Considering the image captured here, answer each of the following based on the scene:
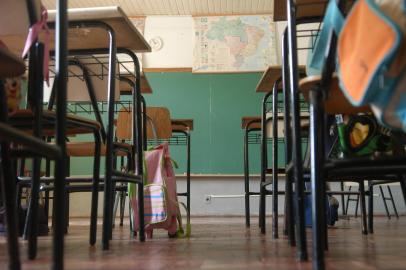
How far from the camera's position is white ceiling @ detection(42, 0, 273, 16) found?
6.52 m

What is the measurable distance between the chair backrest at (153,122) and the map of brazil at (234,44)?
314 centimetres

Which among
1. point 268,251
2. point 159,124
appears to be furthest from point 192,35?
point 268,251

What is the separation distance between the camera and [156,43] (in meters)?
6.64

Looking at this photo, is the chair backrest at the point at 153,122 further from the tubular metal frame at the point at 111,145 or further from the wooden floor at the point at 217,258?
the wooden floor at the point at 217,258

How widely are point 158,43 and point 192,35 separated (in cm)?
50

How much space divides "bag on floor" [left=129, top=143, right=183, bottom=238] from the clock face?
14.1 ft

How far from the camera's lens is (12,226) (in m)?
0.96

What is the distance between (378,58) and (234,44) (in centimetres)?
597

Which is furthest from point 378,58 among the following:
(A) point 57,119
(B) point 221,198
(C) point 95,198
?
(B) point 221,198

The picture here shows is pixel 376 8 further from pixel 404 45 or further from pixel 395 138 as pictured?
pixel 395 138

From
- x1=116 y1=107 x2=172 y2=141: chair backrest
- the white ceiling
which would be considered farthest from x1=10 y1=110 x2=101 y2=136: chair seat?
the white ceiling

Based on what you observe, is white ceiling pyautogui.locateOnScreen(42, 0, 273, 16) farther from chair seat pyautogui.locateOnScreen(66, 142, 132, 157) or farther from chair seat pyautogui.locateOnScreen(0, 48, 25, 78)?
chair seat pyautogui.locateOnScreen(0, 48, 25, 78)

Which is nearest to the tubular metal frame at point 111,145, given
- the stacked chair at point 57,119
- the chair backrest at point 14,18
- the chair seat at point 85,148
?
the stacked chair at point 57,119

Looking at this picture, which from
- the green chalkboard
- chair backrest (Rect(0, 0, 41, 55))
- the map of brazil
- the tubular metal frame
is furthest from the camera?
the map of brazil
